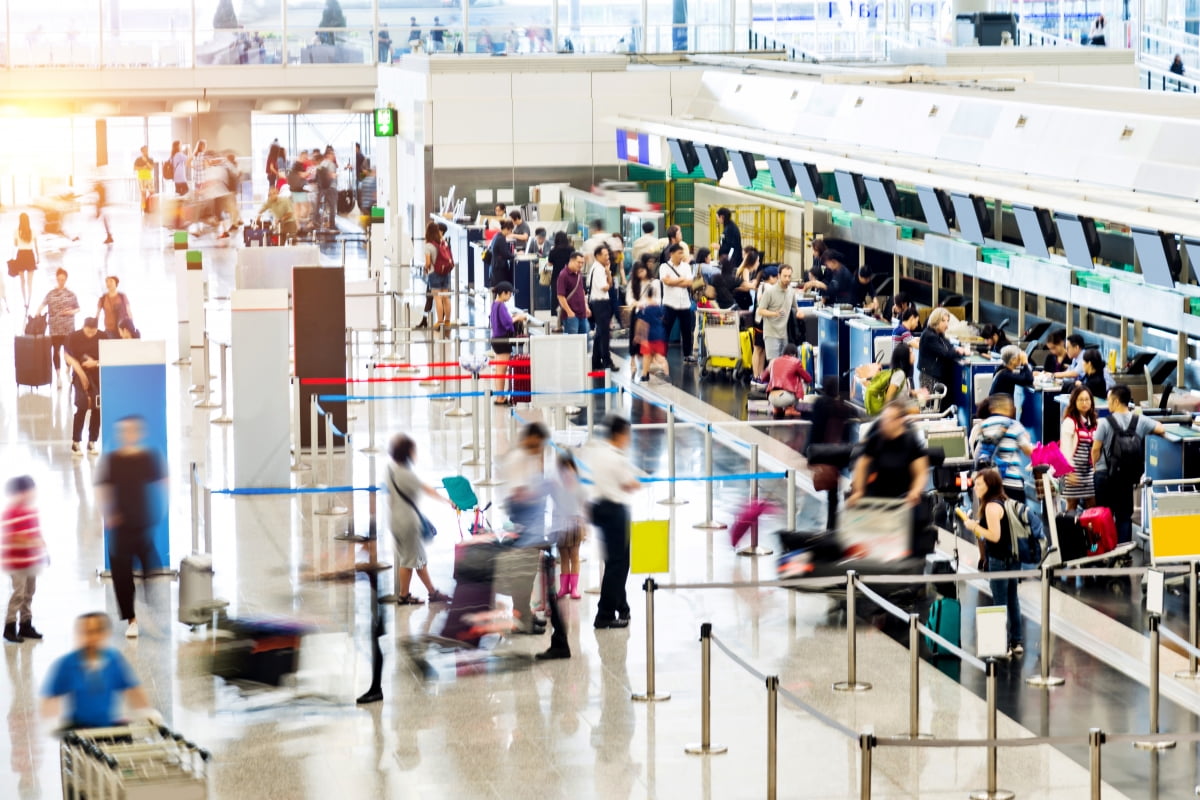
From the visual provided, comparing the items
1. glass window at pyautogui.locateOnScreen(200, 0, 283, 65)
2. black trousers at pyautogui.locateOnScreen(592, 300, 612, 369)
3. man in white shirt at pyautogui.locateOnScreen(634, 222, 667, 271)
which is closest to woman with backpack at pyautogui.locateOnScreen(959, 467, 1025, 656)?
black trousers at pyautogui.locateOnScreen(592, 300, 612, 369)

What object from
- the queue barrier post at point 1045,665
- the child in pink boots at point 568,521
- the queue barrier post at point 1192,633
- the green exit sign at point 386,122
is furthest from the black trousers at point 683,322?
the queue barrier post at point 1045,665

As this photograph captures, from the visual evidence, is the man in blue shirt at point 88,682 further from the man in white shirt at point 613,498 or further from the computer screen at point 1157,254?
the computer screen at point 1157,254

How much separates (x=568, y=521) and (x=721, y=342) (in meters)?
9.80

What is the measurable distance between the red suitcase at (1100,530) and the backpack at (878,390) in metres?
3.67

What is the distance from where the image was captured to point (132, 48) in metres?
40.2

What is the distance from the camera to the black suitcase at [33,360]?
66.2ft

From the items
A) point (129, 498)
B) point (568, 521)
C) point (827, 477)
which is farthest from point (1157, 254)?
point (129, 498)

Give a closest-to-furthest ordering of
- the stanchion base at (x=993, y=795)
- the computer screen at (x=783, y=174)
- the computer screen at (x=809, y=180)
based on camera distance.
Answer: the stanchion base at (x=993, y=795)
the computer screen at (x=809, y=180)
the computer screen at (x=783, y=174)

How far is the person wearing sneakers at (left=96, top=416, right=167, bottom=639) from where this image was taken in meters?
11.0

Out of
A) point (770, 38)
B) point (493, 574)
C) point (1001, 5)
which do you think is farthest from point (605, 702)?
point (1001, 5)

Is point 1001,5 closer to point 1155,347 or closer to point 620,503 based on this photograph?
point 1155,347

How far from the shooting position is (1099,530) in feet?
42.7

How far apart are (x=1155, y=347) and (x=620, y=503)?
828cm

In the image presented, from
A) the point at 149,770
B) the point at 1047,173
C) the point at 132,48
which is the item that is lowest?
the point at 149,770
